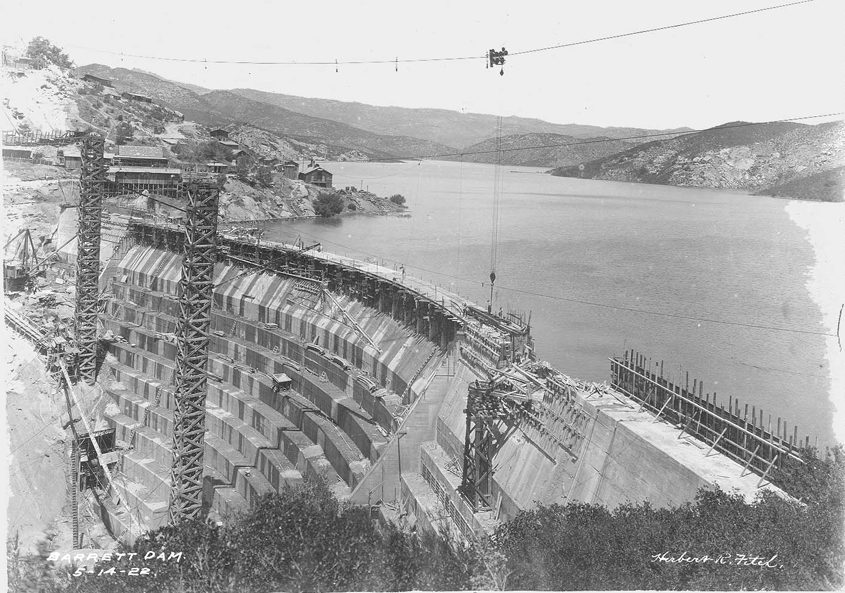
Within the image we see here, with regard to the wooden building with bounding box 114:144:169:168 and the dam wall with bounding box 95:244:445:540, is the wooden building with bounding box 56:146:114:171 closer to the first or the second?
the wooden building with bounding box 114:144:169:168

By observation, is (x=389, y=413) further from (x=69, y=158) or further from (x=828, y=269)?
(x=69, y=158)


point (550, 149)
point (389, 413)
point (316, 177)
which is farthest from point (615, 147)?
point (389, 413)

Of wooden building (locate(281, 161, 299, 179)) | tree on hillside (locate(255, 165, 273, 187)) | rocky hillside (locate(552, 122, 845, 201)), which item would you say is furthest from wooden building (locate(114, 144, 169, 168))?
rocky hillside (locate(552, 122, 845, 201))

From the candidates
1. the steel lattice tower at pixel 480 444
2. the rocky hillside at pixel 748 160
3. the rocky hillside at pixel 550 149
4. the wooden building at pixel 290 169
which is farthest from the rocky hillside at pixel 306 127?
the steel lattice tower at pixel 480 444

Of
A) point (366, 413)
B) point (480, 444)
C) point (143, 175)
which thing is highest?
point (143, 175)

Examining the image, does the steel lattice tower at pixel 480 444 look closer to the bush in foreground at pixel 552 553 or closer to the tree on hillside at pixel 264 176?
the bush in foreground at pixel 552 553

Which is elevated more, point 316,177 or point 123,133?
point 123,133

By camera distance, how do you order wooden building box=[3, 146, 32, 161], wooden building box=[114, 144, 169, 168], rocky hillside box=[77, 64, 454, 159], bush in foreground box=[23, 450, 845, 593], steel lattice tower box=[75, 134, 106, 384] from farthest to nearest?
rocky hillside box=[77, 64, 454, 159], wooden building box=[114, 144, 169, 168], wooden building box=[3, 146, 32, 161], steel lattice tower box=[75, 134, 106, 384], bush in foreground box=[23, 450, 845, 593]
